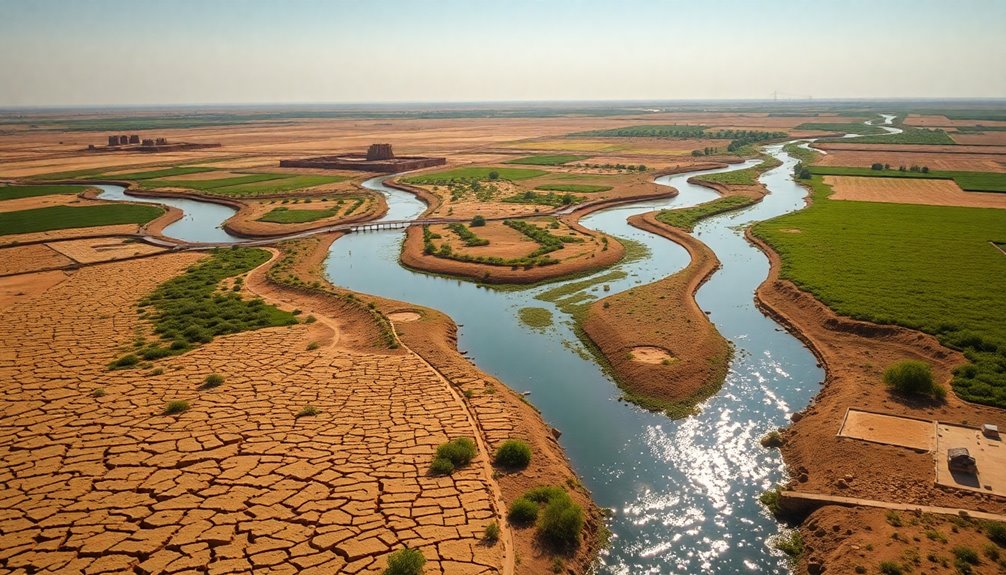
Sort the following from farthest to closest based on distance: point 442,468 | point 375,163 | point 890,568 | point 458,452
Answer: point 375,163 < point 458,452 < point 442,468 < point 890,568

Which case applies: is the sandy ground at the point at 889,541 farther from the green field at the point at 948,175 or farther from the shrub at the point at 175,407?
the green field at the point at 948,175

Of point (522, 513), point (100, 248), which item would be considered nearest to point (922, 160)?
point (522, 513)

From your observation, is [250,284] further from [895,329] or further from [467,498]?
[895,329]

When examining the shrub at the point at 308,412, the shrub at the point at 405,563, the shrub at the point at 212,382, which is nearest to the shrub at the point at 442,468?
the shrub at the point at 405,563

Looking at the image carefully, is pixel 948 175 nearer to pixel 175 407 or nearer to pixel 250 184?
pixel 250 184

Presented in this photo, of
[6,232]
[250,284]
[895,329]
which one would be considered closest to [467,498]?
[895,329]

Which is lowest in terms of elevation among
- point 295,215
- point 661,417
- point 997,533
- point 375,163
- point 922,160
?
point 661,417
